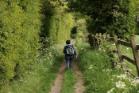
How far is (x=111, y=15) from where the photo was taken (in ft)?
59.7

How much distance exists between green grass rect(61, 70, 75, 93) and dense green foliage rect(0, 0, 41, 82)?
1.66 m

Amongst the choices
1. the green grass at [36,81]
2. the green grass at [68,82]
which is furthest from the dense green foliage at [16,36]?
the green grass at [68,82]

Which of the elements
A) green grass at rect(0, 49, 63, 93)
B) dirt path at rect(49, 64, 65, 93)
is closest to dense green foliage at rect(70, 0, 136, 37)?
dirt path at rect(49, 64, 65, 93)

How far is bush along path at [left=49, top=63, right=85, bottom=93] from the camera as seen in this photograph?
16298 millimetres

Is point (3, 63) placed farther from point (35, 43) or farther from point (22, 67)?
point (35, 43)

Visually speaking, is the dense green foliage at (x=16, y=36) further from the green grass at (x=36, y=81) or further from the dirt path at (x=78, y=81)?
the dirt path at (x=78, y=81)

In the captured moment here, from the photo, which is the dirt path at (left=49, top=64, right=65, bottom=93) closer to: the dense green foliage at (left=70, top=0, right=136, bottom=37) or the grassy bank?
the grassy bank

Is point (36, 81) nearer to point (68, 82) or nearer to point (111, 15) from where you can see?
point (68, 82)

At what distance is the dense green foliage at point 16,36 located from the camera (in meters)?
12.5

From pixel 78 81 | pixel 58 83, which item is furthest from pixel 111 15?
pixel 58 83

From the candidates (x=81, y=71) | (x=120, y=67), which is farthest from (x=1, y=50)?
(x=81, y=71)

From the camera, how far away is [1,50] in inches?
492

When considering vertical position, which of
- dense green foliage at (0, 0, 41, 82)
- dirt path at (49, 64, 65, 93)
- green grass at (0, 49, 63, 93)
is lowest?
dirt path at (49, 64, 65, 93)

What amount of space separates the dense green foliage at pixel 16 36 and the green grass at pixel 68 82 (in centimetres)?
166
